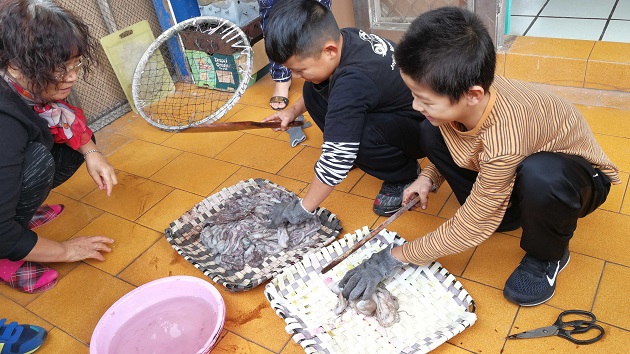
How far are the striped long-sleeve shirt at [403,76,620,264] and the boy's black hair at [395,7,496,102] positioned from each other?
0.39 feet

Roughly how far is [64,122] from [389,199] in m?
1.18

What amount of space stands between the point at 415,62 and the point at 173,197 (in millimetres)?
1292

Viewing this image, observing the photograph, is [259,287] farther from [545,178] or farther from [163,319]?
[545,178]

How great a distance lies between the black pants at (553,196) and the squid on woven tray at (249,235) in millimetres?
698

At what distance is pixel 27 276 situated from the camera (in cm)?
164

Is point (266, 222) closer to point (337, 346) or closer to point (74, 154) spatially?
point (337, 346)

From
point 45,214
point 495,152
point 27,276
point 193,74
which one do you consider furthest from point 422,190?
point 193,74

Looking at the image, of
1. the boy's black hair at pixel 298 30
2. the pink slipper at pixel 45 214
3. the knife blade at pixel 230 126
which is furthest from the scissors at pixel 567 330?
the pink slipper at pixel 45 214

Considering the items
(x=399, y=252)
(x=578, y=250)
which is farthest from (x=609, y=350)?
(x=399, y=252)

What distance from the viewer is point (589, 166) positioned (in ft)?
3.96

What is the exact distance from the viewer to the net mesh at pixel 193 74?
8.27 feet

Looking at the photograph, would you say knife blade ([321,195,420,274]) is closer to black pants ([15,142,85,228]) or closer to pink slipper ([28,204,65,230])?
black pants ([15,142,85,228])

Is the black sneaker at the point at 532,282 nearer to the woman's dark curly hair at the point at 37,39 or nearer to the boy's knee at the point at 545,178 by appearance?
the boy's knee at the point at 545,178

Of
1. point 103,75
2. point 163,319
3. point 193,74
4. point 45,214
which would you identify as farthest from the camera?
point 193,74
